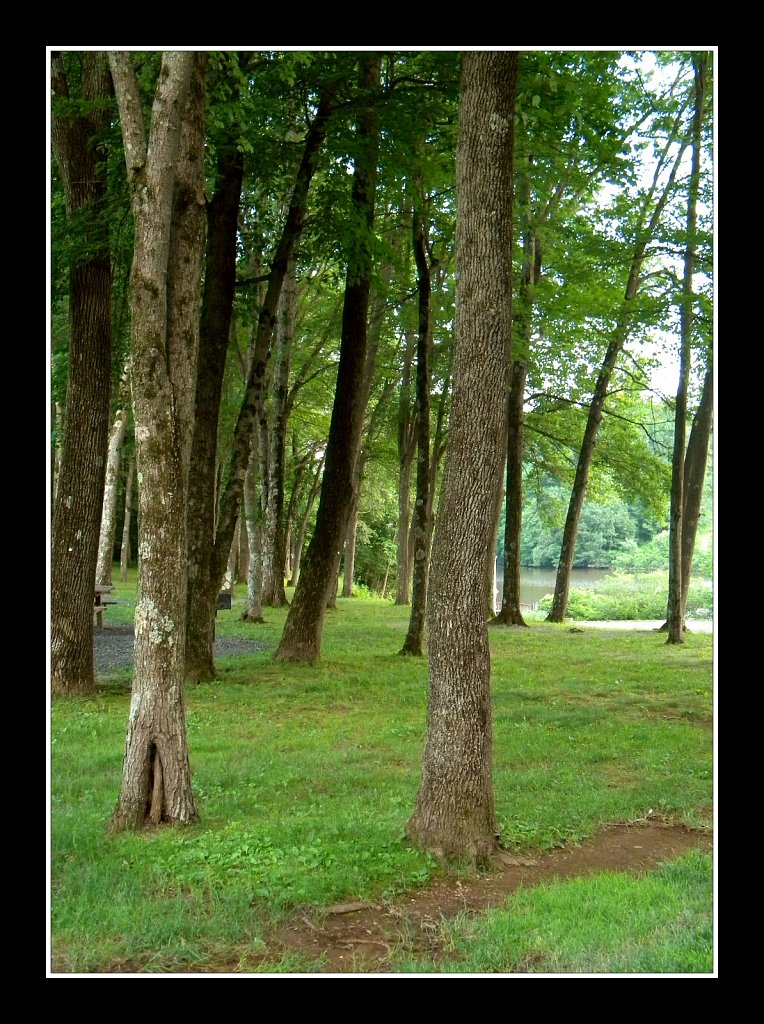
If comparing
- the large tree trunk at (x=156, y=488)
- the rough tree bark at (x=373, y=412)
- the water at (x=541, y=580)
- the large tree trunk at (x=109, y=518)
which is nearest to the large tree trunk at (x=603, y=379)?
the rough tree bark at (x=373, y=412)

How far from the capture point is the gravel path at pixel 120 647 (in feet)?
42.2

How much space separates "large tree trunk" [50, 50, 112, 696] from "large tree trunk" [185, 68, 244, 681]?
123cm

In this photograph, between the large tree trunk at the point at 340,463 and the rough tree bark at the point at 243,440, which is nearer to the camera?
the rough tree bark at the point at 243,440

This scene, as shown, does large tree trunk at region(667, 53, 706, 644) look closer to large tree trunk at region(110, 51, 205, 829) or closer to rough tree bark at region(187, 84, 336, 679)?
rough tree bark at region(187, 84, 336, 679)

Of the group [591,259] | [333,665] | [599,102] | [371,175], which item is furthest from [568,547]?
[599,102]

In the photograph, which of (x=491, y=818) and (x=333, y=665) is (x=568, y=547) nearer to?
(x=333, y=665)

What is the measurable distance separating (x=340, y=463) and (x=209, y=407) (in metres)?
2.51

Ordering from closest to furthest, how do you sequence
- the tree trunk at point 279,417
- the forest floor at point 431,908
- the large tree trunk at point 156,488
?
the forest floor at point 431,908, the large tree trunk at point 156,488, the tree trunk at point 279,417

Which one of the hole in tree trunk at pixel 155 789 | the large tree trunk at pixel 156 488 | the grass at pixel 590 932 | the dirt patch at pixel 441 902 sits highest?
the large tree trunk at pixel 156 488

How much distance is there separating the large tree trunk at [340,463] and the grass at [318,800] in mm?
684

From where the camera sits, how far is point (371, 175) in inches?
495

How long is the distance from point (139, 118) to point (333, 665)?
901cm

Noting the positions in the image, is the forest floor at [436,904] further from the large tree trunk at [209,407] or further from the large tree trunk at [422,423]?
the large tree trunk at [422,423]

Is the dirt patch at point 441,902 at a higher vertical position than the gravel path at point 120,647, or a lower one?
lower
